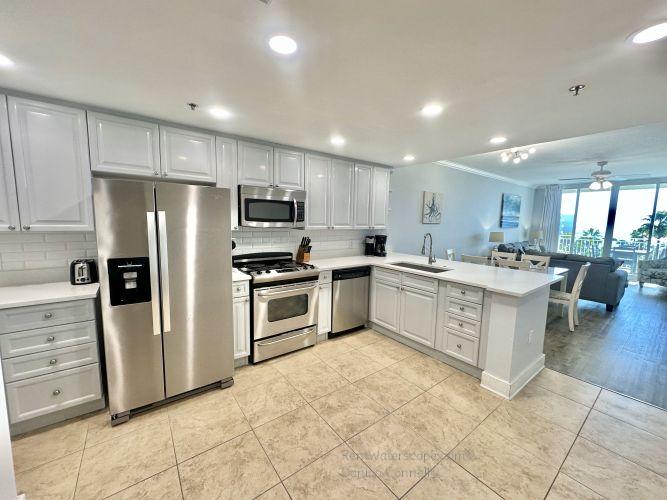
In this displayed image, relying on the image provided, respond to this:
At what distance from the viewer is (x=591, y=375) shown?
2.65 metres

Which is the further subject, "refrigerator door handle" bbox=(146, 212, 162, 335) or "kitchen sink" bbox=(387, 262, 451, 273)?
"kitchen sink" bbox=(387, 262, 451, 273)

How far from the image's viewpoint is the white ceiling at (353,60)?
1.15 m

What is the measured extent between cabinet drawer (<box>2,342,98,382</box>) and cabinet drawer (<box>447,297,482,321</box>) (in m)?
3.02

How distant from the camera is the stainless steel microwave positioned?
2.89 metres

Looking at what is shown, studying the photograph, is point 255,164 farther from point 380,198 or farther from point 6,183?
point 380,198

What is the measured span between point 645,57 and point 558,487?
2.36m

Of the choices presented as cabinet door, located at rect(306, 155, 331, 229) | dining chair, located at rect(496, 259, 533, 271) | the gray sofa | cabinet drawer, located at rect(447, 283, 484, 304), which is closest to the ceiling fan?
the gray sofa

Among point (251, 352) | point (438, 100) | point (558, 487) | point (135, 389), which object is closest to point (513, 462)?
point (558, 487)

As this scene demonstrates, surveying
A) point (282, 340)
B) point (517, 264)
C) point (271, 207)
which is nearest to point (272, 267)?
point (271, 207)

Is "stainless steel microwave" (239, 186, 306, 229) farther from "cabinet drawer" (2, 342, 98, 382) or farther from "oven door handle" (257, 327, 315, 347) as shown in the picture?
"cabinet drawer" (2, 342, 98, 382)

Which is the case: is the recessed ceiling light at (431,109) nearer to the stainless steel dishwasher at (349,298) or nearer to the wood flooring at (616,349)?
the stainless steel dishwasher at (349,298)

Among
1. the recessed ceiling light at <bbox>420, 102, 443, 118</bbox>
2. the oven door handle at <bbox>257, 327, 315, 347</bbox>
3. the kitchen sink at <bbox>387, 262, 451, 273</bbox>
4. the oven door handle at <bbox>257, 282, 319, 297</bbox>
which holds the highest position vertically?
the recessed ceiling light at <bbox>420, 102, 443, 118</bbox>

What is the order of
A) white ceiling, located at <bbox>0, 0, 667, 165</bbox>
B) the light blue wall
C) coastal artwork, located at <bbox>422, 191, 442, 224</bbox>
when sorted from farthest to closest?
coastal artwork, located at <bbox>422, 191, 442, 224</bbox>, the light blue wall, white ceiling, located at <bbox>0, 0, 667, 165</bbox>

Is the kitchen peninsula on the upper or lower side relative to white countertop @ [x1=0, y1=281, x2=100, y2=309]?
lower
